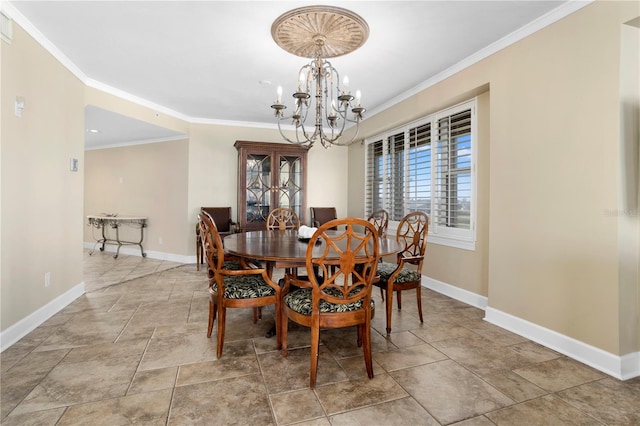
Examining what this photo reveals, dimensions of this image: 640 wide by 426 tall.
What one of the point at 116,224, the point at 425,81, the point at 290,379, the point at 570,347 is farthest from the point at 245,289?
the point at 116,224

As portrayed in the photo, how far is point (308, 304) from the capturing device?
1.86 meters

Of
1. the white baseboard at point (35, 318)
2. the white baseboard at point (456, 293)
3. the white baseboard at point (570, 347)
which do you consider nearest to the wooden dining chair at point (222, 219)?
the white baseboard at point (35, 318)

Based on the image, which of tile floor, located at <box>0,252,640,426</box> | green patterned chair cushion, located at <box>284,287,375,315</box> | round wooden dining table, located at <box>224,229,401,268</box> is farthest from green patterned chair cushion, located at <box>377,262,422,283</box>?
green patterned chair cushion, located at <box>284,287,375,315</box>

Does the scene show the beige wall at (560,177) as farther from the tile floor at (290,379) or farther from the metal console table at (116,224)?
the metal console table at (116,224)

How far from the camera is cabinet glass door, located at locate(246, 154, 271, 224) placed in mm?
4977

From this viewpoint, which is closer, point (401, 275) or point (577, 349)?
point (577, 349)

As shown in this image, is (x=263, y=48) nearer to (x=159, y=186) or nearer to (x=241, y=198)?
(x=241, y=198)

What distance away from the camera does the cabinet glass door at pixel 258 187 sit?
498 cm

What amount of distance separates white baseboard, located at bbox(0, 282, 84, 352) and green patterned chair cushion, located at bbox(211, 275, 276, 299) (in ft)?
4.89

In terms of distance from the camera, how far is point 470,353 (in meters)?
2.16

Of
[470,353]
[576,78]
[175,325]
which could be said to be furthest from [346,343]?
[576,78]

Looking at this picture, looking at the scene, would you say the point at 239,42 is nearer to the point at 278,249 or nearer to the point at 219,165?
the point at 278,249

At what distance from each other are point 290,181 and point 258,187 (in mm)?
539

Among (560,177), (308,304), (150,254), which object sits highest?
(560,177)
